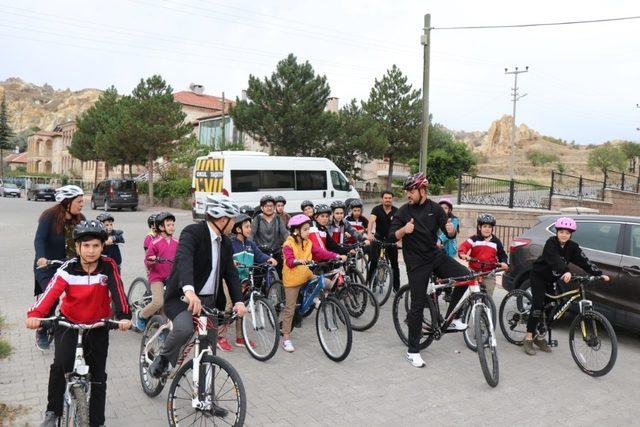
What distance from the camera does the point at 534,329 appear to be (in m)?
6.04

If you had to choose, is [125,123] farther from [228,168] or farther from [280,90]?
[228,168]

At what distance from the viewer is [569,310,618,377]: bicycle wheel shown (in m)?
5.23

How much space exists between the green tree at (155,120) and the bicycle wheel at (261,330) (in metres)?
31.2

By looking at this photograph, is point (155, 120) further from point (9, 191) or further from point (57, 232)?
point (57, 232)

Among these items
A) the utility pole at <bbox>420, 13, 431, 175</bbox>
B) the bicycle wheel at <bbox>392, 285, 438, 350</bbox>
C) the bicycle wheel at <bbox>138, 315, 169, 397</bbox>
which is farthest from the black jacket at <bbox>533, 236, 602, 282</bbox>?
the utility pole at <bbox>420, 13, 431, 175</bbox>

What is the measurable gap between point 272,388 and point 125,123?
33.4 meters

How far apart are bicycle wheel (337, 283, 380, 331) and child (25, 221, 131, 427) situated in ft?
11.5

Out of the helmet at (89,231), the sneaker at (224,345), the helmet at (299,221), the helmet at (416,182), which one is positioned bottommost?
the sneaker at (224,345)

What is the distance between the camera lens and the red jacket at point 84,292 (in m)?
3.38

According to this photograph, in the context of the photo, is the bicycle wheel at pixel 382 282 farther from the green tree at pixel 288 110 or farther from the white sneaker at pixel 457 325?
the green tree at pixel 288 110

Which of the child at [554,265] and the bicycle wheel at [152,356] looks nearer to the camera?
the bicycle wheel at [152,356]

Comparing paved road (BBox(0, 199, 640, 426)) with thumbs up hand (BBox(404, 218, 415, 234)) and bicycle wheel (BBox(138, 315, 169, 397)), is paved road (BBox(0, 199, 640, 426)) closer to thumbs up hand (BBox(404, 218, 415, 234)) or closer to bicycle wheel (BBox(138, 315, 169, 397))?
bicycle wheel (BBox(138, 315, 169, 397))

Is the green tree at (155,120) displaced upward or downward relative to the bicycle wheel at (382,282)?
upward

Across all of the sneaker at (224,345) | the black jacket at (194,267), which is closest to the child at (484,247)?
the sneaker at (224,345)
